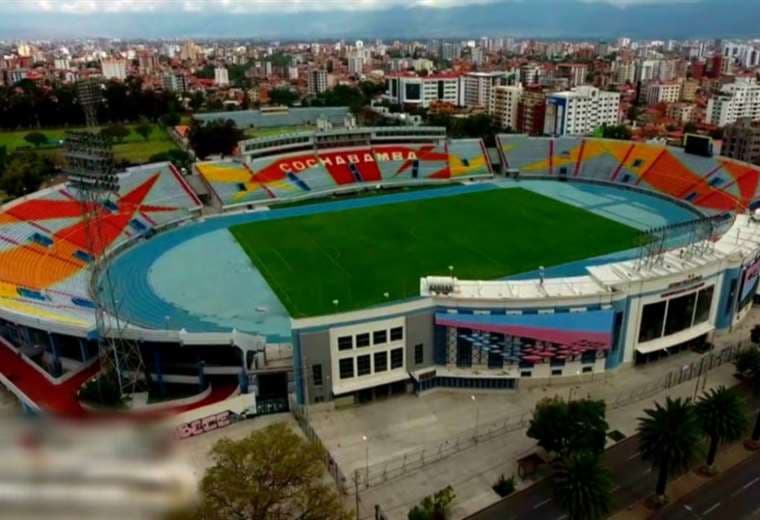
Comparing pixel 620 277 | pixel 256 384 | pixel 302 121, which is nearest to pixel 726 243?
pixel 620 277

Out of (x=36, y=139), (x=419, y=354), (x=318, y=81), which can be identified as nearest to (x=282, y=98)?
(x=318, y=81)

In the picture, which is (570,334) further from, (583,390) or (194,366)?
(194,366)

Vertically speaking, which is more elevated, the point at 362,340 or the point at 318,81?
the point at 318,81

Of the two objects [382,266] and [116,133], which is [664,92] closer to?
[116,133]

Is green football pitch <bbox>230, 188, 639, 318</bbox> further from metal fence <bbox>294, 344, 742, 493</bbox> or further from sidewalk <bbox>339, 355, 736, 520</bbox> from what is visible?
sidewalk <bbox>339, 355, 736, 520</bbox>

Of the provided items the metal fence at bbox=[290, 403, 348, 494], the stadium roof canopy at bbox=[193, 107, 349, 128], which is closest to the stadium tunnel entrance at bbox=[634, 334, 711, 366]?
the metal fence at bbox=[290, 403, 348, 494]
